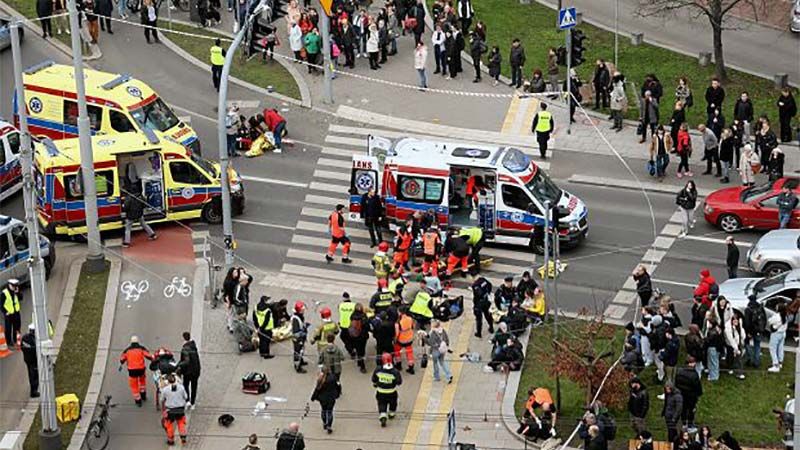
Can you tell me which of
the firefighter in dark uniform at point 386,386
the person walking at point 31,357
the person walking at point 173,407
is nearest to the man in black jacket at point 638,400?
the firefighter in dark uniform at point 386,386

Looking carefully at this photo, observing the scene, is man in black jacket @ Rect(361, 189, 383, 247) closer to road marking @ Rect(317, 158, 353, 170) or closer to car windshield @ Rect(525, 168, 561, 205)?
car windshield @ Rect(525, 168, 561, 205)

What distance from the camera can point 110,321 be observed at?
40.5 meters

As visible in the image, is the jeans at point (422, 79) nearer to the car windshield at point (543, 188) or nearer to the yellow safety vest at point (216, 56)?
the yellow safety vest at point (216, 56)

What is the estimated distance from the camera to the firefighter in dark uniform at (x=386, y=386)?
3553cm

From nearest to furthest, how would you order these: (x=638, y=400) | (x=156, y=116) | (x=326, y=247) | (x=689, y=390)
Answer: (x=638, y=400)
(x=689, y=390)
(x=326, y=247)
(x=156, y=116)

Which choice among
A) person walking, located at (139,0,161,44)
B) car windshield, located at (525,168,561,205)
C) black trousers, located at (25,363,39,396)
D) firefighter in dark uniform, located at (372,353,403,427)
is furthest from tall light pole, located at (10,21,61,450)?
person walking, located at (139,0,161,44)

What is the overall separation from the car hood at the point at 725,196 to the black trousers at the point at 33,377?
17008 millimetres

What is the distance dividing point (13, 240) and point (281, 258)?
647cm

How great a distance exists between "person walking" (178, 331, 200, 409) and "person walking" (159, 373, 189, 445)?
520 millimetres

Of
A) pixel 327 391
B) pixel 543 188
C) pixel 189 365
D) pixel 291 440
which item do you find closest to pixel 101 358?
pixel 189 365

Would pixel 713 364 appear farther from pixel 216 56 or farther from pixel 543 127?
pixel 216 56

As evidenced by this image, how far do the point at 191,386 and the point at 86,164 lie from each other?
296 inches

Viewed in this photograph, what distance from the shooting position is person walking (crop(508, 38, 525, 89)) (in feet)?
172

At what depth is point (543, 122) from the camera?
4772 cm
